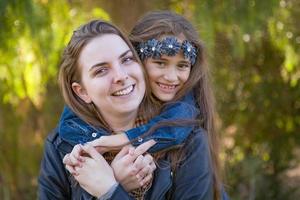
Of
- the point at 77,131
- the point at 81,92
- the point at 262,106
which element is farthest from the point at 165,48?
the point at 262,106

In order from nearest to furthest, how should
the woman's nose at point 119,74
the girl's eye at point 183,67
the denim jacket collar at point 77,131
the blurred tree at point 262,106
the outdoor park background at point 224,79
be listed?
1. the woman's nose at point 119,74
2. the denim jacket collar at point 77,131
3. the girl's eye at point 183,67
4. the outdoor park background at point 224,79
5. the blurred tree at point 262,106

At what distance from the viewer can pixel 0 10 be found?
3584 millimetres

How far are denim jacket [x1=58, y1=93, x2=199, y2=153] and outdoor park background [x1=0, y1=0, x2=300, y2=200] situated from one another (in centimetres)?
134

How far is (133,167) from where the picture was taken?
2.30 m

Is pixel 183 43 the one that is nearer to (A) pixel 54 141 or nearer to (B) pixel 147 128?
(B) pixel 147 128

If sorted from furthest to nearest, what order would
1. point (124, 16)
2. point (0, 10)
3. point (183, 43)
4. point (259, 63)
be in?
point (259, 63) → point (124, 16) → point (0, 10) → point (183, 43)

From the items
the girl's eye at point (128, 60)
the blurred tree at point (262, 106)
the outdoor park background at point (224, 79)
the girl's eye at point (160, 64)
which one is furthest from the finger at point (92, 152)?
the blurred tree at point (262, 106)

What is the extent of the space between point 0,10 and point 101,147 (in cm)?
157

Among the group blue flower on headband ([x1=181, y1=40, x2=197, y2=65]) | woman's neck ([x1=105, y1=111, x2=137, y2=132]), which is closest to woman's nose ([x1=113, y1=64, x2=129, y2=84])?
woman's neck ([x1=105, y1=111, x2=137, y2=132])

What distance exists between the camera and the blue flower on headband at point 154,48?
8.10ft

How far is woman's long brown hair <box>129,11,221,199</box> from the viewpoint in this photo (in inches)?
98.1

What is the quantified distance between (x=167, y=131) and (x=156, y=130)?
0.05 metres

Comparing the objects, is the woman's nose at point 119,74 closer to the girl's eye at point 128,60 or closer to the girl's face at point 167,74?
the girl's eye at point 128,60

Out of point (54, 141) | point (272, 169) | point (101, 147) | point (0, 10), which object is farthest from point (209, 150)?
point (272, 169)
